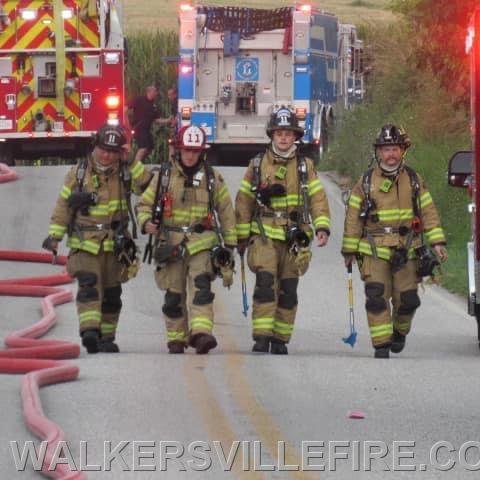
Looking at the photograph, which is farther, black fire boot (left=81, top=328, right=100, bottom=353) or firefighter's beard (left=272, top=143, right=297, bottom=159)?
firefighter's beard (left=272, top=143, right=297, bottom=159)

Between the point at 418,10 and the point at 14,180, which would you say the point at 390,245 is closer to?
the point at 418,10

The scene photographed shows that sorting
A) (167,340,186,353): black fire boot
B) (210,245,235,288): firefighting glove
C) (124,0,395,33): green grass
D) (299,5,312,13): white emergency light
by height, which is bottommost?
(167,340,186,353): black fire boot

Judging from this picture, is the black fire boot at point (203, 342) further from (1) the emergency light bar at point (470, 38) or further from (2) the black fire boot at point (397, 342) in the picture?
(1) the emergency light bar at point (470, 38)

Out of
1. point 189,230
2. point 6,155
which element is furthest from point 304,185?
point 6,155

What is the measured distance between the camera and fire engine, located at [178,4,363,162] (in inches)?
Result: 1219

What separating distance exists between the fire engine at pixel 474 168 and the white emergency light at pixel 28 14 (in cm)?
1485

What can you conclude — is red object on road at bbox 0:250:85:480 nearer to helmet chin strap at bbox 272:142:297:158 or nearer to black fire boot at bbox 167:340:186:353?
black fire boot at bbox 167:340:186:353

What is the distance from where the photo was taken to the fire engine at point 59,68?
26.9 metres

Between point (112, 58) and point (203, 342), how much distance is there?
15.0 m

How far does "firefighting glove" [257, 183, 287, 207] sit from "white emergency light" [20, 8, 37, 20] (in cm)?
1463

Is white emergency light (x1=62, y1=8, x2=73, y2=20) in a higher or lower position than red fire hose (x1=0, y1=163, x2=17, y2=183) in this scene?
higher

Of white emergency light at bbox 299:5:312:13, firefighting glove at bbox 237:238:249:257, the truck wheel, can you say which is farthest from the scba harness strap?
white emergency light at bbox 299:5:312:13

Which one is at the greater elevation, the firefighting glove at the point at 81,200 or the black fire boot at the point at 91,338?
the firefighting glove at the point at 81,200

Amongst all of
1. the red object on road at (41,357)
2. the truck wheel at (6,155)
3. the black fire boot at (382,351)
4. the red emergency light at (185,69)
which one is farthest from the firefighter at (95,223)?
the red emergency light at (185,69)
